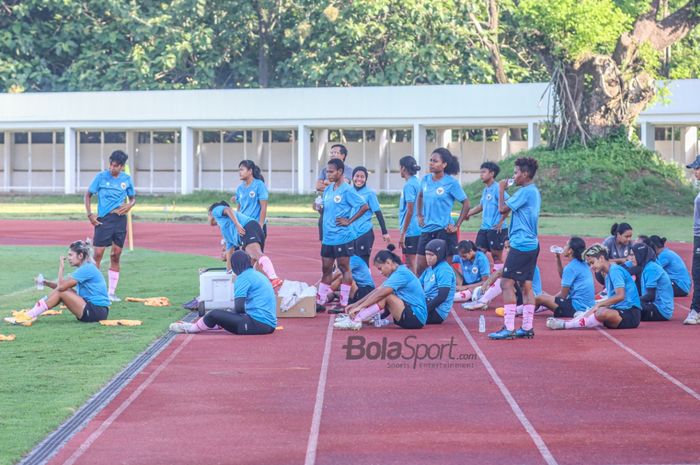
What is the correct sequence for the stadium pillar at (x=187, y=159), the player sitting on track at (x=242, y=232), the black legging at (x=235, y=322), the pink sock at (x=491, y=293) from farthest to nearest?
1. the stadium pillar at (x=187, y=159)
2. the pink sock at (x=491, y=293)
3. the player sitting on track at (x=242, y=232)
4. the black legging at (x=235, y=322)

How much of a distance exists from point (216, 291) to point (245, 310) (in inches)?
56.0

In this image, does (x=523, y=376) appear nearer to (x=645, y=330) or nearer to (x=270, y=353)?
(x=270, y=353)

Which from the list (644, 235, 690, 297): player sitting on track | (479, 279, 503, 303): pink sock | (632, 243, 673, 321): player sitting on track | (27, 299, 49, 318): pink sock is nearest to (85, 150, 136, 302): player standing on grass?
(27, 299, 49, 318): pink sock

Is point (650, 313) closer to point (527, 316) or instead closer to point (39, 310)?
point (527, 316)

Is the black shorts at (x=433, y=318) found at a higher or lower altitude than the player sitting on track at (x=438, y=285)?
lower

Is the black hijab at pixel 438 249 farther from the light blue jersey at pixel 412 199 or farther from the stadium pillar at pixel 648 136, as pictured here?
the stadium pillar at pixel 648 136

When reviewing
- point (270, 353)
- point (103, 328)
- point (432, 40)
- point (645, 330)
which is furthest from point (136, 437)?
point (432, 40)

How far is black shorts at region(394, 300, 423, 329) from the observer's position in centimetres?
1360

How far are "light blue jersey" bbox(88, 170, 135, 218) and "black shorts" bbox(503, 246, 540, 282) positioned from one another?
5838mm

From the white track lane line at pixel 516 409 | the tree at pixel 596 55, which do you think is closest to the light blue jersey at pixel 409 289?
the white track lane line at pixel 516 409

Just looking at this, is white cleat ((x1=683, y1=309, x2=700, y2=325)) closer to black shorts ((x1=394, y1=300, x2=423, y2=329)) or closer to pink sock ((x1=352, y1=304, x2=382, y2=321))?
black shorts ((x1=394, y1=300, x2=423, y2=329))

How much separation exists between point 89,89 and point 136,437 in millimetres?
48531

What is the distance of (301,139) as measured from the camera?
47.1 metres

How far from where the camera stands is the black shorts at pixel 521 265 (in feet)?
42.4
